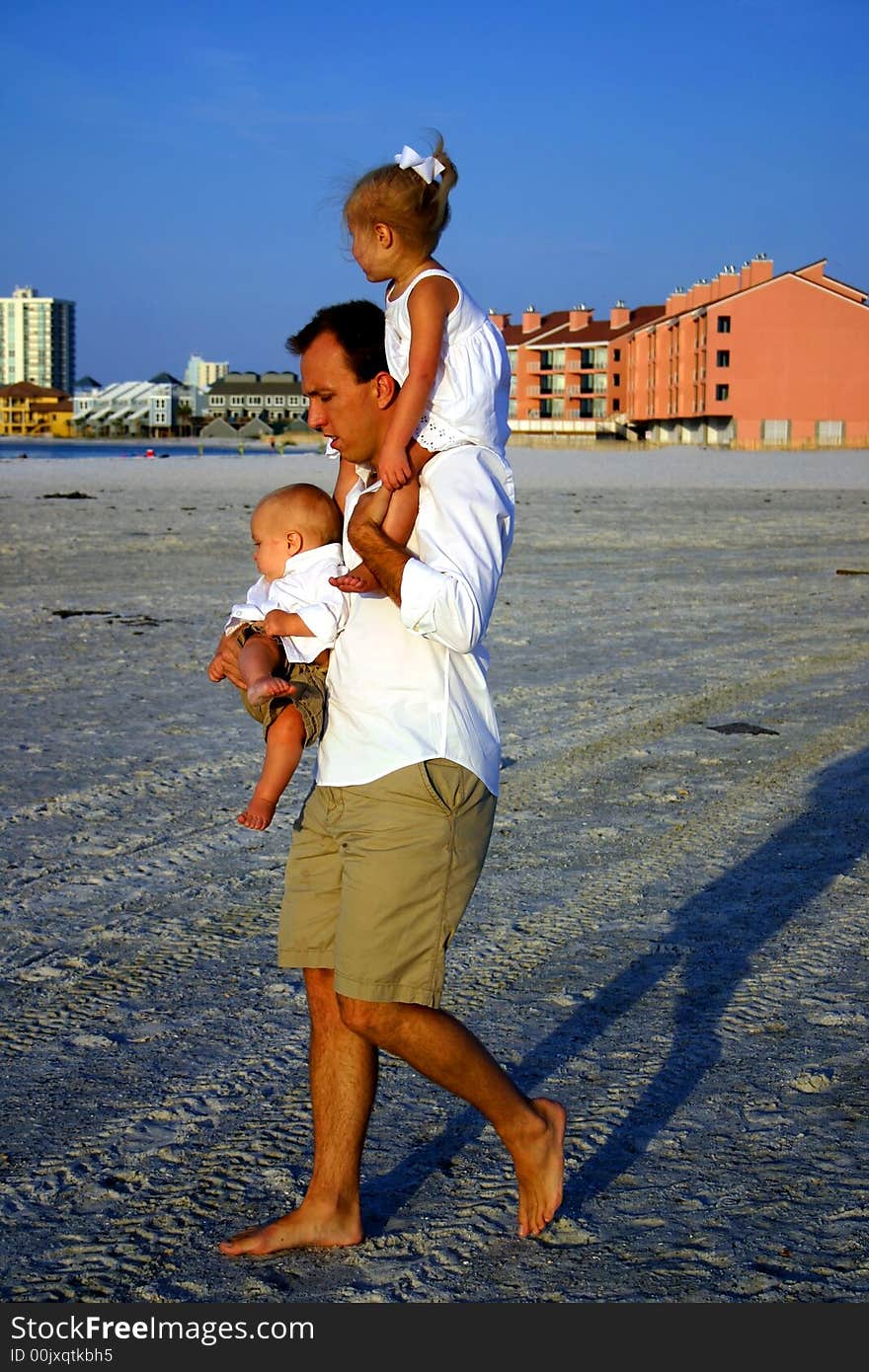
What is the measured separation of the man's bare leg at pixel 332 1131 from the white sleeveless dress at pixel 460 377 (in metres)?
1.05

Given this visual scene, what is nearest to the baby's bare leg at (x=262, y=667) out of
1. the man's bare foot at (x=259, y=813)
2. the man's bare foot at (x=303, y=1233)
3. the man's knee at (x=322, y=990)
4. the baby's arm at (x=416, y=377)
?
the man's bare foot at (x=259, y=813)

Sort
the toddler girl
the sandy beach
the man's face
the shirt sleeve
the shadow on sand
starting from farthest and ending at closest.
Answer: the shadow on sand, the sandy beach, the man's face, the toddler girl, the shirt sleeve

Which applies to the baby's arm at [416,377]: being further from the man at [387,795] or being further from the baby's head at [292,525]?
the baby's head at [292,525]

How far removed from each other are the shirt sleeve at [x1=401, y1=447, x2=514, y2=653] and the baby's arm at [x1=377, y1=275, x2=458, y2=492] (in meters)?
0.07

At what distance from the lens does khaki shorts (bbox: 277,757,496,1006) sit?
2785 mm

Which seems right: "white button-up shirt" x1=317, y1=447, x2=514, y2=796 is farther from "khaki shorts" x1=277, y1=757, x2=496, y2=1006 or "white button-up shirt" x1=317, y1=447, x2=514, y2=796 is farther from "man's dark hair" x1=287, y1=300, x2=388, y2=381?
"man's dark hair" x1=287, y1=300, x2=388, y2=381

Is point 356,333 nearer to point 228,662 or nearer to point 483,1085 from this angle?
point 228,662

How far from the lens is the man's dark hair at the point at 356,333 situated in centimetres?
290

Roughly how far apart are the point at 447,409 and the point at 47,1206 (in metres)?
1.79

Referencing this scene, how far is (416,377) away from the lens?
2.82m

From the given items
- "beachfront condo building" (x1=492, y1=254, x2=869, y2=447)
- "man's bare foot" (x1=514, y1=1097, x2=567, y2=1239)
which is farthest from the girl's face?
"beachfront condo building" (x1=492, y1=254, x2=869, y2=447)

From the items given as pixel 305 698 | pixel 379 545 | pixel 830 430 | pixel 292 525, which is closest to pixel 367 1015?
pixel 305 698

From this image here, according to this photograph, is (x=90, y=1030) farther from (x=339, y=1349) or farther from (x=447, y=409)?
(x=447, y=409)

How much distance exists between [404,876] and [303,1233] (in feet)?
2.52
